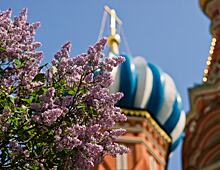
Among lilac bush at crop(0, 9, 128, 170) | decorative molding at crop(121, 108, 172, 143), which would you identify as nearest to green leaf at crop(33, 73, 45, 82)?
lilac bush at crop(0, 9, 128, 170)

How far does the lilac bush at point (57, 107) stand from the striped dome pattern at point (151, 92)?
804cm

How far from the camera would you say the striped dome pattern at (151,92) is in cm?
1164

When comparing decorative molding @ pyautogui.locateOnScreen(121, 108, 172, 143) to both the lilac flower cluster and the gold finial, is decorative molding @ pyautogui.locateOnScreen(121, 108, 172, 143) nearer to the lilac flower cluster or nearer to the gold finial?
the gold finial

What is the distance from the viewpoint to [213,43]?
1542cm

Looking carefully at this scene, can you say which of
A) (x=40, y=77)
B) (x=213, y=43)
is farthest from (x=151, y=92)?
(x=40, y=77)

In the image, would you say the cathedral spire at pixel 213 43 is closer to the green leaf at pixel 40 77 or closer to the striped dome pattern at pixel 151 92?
the striped dome pattern at pixel 151 92

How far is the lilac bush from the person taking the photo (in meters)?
3.24

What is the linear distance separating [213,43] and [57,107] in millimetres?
12524

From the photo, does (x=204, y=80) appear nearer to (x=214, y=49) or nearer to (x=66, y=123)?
(x=214, y=49)

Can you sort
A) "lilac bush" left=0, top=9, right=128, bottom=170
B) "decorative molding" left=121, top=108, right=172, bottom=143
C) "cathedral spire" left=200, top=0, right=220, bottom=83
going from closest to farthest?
"lilac bush" left=0, top=9, right=128, bottom=170, "decorative molding" left=121, top=108, right=172, bottom=143, "cathedral spire" left=200, top=0, right=220, bottom=83

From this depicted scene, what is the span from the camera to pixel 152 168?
11.5m

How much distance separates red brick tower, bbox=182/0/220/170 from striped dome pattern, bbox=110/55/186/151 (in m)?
0.67

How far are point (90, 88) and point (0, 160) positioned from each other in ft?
1.92

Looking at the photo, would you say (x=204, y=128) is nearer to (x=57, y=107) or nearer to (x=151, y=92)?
(x=151, y=92)
